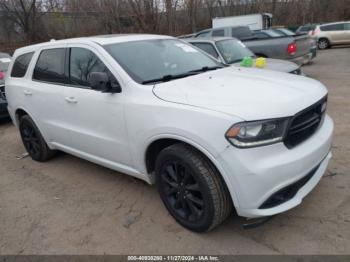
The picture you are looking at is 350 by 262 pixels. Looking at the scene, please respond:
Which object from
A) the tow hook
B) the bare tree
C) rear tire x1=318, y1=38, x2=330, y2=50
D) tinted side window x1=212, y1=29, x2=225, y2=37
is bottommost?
rear tire x1=318, y1=38, x2=330, y2=50

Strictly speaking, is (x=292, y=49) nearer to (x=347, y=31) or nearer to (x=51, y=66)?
(x=51, y=66)

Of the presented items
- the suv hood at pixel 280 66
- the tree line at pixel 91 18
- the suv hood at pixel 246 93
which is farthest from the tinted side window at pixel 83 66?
the tree line at pixel 91 18

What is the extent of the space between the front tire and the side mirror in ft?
2.73

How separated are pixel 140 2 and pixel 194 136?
21.1 meters

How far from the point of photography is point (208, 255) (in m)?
2.80

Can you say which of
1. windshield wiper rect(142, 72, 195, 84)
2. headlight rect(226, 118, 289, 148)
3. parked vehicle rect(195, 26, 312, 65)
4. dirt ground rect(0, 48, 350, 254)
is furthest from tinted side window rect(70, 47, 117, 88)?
parked vehicle rect(195, 26, 312, 65)

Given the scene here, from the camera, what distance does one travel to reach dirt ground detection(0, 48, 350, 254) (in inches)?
114

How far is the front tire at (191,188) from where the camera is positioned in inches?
Result: 107

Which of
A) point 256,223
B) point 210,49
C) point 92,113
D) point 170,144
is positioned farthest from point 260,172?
point 210,49

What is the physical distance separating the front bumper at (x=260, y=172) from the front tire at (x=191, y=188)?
0.16 m

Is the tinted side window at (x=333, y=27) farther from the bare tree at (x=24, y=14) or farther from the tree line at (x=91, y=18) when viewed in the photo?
the bare tree at (x=24, y=14)

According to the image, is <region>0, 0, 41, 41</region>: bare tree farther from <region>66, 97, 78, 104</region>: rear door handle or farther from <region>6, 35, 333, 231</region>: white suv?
<region>66, 97, 78, 104</region>: rear door handle

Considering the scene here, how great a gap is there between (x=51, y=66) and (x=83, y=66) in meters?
0.78

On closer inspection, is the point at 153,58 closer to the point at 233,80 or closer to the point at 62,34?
the point at 233,80
